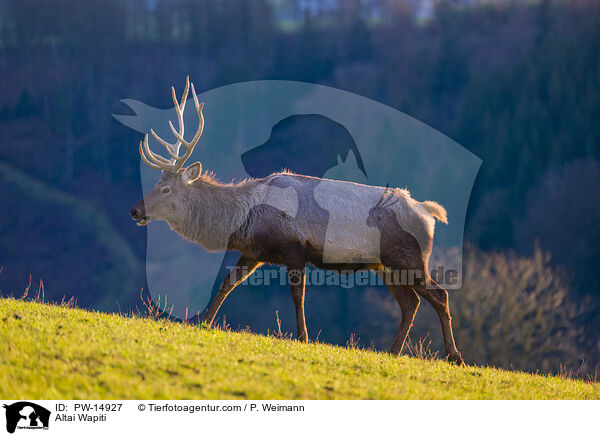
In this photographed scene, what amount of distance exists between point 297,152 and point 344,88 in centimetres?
998

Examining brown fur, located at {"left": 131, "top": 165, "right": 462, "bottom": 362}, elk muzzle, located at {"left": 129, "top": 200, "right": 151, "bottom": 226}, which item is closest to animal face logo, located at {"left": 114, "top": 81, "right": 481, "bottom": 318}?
brown fur, located at {"left": 131, "top": 165, "right": 462, "bottom": 362}

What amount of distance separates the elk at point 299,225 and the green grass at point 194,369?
143 cm

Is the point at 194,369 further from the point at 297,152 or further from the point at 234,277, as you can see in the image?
the point at 297,152

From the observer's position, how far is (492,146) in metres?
47.5

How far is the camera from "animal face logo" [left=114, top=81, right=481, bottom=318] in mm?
36438

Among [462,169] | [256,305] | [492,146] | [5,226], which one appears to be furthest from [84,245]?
[492,146]

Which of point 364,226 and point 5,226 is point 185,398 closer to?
point 364,226

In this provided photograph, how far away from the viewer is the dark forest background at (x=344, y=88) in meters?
36.2

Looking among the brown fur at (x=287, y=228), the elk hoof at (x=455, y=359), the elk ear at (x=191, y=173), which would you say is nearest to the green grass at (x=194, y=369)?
the elk hoof at (x=455, y=359)

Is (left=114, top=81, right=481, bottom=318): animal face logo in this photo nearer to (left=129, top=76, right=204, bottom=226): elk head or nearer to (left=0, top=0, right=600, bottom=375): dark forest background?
(left=0, top=0, right=600, bottom=375): dark forest background
